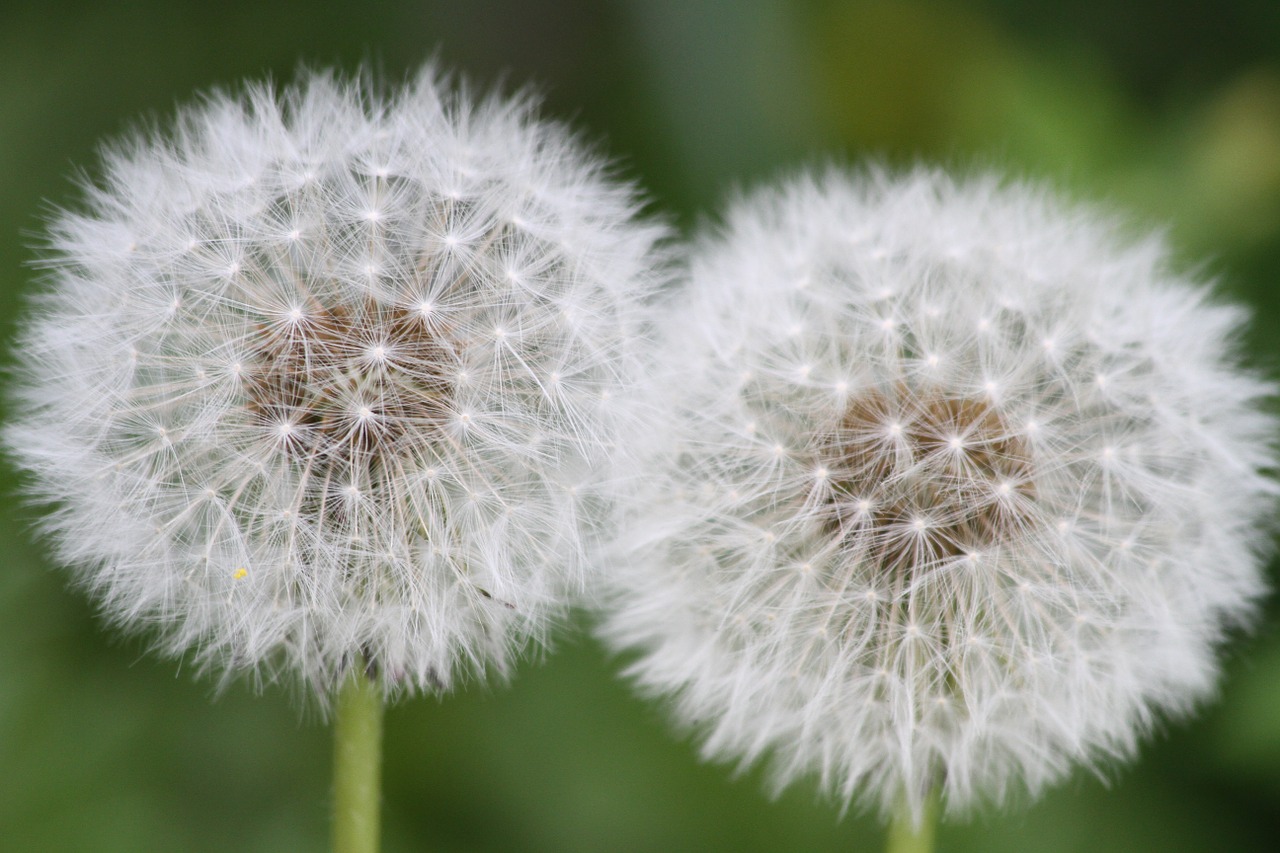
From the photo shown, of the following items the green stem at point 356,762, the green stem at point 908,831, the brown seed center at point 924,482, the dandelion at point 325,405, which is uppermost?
the dandelion at point 325,405

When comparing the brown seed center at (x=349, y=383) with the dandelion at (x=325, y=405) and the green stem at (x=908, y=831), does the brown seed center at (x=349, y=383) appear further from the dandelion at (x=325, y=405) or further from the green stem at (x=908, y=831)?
the green stem at (x=908, y=831)

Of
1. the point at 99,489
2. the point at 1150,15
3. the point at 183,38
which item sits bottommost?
the point at 99,489

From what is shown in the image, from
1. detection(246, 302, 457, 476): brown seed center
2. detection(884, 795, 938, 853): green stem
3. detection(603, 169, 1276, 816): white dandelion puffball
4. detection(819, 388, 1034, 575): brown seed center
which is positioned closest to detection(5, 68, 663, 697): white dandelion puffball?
detection(246, 302, 457, 476): brown seed center

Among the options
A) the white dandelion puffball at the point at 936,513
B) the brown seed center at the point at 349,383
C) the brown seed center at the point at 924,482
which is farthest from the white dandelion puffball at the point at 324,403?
the brown seed center at the point at 924,482

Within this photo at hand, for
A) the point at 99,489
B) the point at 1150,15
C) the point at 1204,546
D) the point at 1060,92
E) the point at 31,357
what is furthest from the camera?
the point at 1150,15

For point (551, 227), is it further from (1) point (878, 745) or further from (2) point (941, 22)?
(2) point (941, 22)

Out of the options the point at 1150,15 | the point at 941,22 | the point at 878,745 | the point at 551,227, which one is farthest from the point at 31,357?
the point at 1150,15

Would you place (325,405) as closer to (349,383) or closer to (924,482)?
(349,383)
